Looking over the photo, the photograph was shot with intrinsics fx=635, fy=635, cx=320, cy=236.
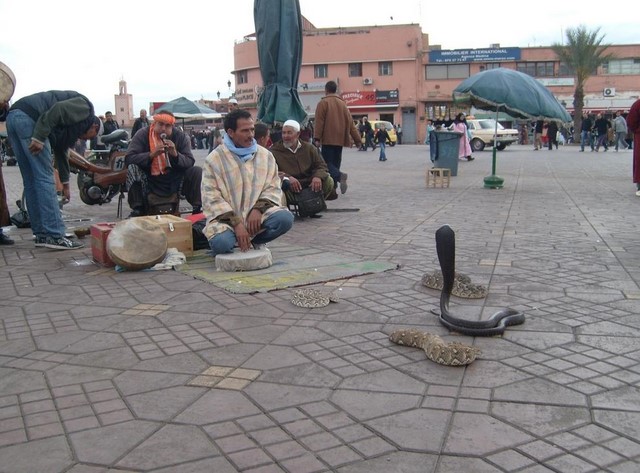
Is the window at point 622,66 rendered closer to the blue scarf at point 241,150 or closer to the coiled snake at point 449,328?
the blue scarf at point 241,150

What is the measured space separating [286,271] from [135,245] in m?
1.34

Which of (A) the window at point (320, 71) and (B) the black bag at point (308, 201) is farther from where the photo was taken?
(A) the window at point (320, 71)

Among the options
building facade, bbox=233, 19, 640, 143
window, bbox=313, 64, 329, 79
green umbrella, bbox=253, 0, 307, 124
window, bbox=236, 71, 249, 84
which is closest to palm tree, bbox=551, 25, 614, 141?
building facade, bbox=233, 19, 640, 143

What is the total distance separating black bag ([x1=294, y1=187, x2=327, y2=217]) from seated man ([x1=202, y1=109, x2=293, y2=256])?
2.44m

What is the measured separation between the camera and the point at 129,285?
5035 millimetres

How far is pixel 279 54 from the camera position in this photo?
30.2 feet

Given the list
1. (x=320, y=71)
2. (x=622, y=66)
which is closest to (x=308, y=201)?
(x=320, y=71)

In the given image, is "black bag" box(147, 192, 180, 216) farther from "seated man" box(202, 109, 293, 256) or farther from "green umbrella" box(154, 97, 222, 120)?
"green umbrella" box(154, 97, 222, 120)

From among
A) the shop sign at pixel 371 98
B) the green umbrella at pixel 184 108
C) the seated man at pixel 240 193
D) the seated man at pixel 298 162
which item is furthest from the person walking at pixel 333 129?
the shop sign at pixel 371 98

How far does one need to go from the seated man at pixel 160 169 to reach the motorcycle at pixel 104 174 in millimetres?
1269

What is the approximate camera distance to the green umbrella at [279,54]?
353 inches

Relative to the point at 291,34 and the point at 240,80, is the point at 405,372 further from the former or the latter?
the point at 240,80

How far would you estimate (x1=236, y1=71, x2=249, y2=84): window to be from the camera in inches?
2360

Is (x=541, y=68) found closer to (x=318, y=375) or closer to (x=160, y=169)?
(x=160, y=169)
